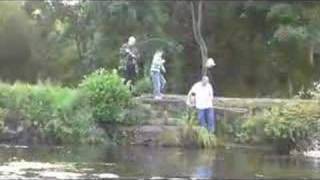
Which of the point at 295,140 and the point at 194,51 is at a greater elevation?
the point at 194,51

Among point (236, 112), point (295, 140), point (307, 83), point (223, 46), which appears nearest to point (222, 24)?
point (223, 46)

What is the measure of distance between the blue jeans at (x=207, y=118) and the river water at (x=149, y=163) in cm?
115

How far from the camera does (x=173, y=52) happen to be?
116ft

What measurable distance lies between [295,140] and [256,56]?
1201 cm

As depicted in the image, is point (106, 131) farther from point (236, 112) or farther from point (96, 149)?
point (236, 112)

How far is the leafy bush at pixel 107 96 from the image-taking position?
84.9 ft

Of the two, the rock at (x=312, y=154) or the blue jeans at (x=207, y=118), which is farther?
the blue jeans at (x=207, y=118)

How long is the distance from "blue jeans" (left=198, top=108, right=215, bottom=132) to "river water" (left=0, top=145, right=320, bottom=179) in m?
1.15

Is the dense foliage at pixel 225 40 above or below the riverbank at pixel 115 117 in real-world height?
above

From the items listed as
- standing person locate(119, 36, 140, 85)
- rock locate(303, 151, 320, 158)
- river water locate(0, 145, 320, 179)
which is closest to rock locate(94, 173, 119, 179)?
river water locate(0, 145, 320, 179)

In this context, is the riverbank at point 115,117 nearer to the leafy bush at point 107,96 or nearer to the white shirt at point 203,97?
the leafy bush at point 107,96

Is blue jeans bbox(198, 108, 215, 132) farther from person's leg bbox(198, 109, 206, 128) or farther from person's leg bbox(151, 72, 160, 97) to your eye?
person's leg bbox(151, 72, 160, 97)

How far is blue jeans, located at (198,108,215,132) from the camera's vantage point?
25484 millimetres

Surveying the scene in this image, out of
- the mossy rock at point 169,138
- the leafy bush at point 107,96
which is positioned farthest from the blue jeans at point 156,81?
the mossy rock at point 169,138
